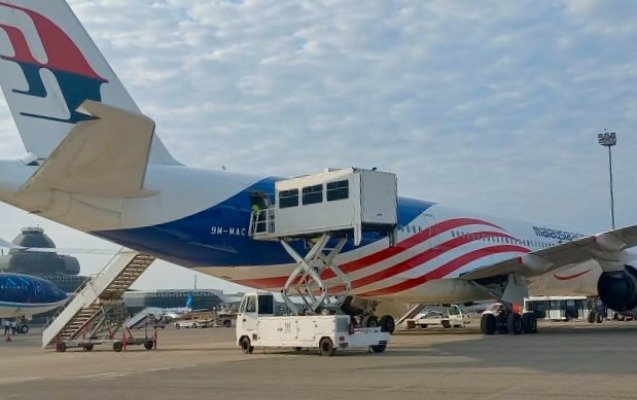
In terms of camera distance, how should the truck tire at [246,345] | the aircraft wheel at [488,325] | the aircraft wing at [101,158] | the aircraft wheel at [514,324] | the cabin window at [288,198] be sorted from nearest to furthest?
the aircraft wing at [101,158] → the truck tire at [246,345] → the cabin window at [288,198] → the aircraft wheel at [514,324] → the aircraft wheel at [488,325]

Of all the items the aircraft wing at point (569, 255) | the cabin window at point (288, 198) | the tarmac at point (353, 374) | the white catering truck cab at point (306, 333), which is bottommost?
the tarmac at point (353, 374)

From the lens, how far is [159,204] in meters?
18.0

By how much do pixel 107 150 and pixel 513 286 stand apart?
14.8m

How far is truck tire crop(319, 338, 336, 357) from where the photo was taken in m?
17.4

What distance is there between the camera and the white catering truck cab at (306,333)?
1745cm

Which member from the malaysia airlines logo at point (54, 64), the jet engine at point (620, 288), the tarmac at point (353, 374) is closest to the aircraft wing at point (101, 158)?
the malaysia airlines logo at point (54, 64)

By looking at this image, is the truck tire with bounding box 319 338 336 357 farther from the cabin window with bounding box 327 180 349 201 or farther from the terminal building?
the terminal building

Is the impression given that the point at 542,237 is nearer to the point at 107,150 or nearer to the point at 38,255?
the point at 107,150

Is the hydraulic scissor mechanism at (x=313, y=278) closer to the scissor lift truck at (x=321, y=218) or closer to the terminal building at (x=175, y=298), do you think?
the scissor lift truck at (x=321, y=218)

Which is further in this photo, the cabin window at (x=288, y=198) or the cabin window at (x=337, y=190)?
the cabin window at (x=288, y=198)

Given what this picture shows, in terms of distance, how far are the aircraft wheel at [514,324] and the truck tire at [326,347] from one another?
869cm

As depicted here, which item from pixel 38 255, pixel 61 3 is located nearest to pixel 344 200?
pixel 61 3

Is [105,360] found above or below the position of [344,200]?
below

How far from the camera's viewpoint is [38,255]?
107812mm
